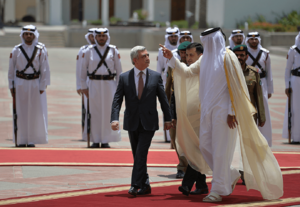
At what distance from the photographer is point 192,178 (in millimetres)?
6344

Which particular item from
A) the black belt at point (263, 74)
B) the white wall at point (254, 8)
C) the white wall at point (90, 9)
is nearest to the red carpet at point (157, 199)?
the black belt at point (263, 74)

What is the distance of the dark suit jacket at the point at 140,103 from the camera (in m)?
6.27

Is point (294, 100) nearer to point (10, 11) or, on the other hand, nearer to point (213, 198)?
point (213, 198)

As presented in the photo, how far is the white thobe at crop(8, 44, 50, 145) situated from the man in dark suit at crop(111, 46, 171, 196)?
145 inches

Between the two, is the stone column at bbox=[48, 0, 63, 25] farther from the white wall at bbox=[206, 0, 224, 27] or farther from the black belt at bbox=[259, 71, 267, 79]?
the black belt at bbox=[259, 71, 267, 79]

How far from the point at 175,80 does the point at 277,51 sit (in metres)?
24.9

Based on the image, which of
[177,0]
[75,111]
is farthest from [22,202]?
[177,0]

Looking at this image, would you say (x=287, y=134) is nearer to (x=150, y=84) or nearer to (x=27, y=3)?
(x=150, y=84)

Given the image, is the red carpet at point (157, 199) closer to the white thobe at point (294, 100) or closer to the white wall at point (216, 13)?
the white thobe at point (294, 100)

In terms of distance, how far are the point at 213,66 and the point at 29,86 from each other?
4.63 m

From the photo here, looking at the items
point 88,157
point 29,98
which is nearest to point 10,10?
point 29,98

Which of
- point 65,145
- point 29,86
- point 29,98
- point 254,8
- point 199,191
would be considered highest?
point 254,8

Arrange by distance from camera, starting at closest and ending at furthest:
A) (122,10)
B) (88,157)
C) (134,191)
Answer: (134,191)
(88,157)
(122,10)

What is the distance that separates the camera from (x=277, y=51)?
30.4 metres
